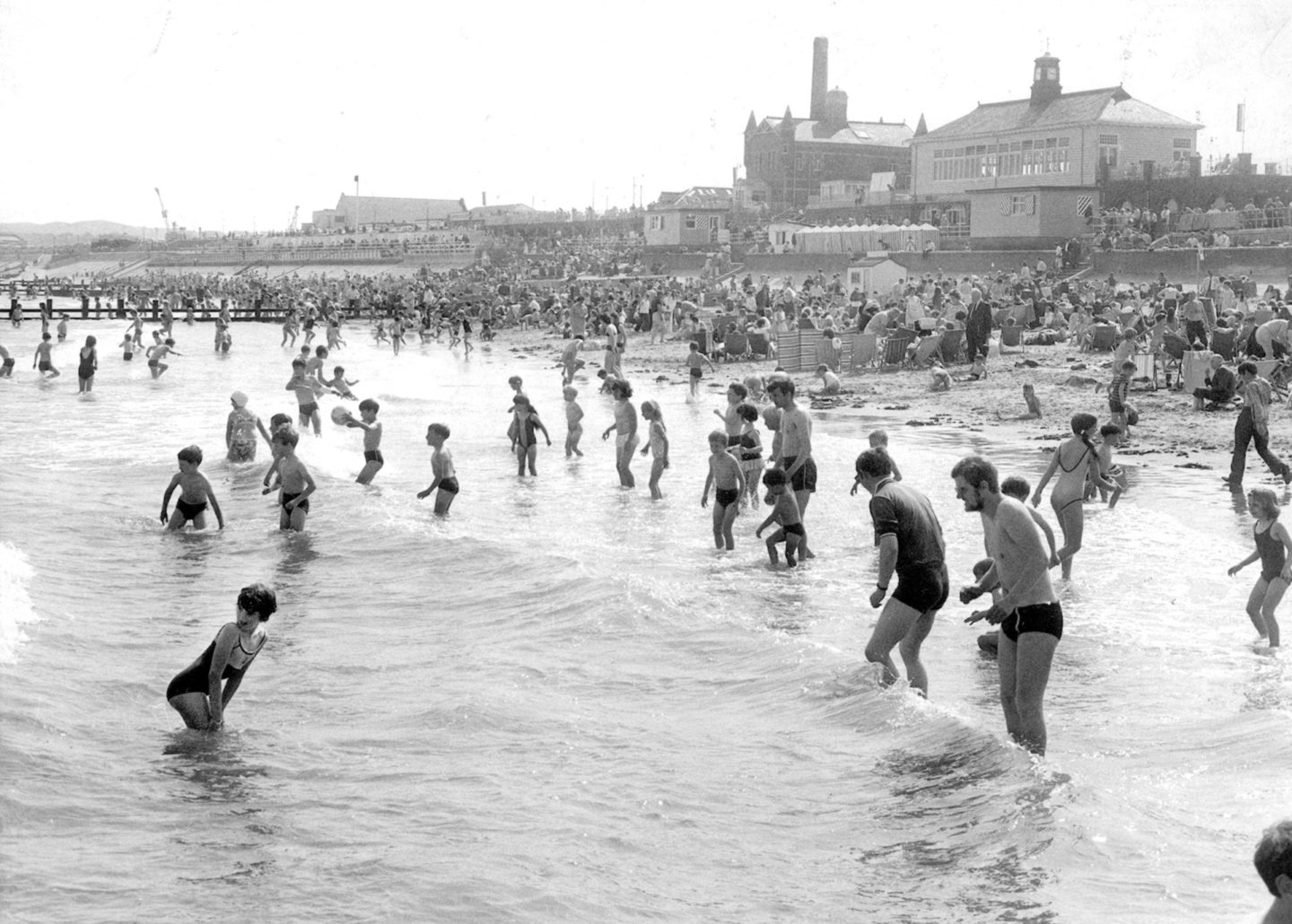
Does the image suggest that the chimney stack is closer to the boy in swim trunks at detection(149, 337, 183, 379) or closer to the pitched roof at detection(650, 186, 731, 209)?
the pitched roof at detection(650, 186, 731, 209)

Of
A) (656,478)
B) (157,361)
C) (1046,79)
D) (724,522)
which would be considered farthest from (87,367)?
(1046,79)

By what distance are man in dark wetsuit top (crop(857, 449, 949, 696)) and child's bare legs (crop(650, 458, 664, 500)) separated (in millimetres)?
7643

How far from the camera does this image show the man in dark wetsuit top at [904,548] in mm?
7207

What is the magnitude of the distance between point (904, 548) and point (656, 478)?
8045mm

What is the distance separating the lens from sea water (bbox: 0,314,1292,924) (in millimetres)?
5910

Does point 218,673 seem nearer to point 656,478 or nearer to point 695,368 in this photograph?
point 656,478

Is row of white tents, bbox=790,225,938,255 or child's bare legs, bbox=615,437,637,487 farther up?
row of white tents, bbox=790,225,938,255

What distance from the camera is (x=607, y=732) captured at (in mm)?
7996

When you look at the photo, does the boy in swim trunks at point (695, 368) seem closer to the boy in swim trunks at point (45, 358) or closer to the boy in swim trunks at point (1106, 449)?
the boy in swim trunks at point (1106, 449)

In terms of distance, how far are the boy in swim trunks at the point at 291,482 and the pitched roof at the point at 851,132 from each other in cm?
8344

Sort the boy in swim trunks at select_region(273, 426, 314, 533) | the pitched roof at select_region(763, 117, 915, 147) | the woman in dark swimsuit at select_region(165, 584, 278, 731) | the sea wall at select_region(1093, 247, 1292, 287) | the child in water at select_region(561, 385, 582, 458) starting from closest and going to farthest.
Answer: the woman in dark swimsuit at select_region(165, 584, 278, 731) → the boy in swim trunks at select_region(273, 426, 314, 533) → the child in water at select_region(561, 385, 582, 458) → the sea wall at select_region(1093, 247, 1292, 287) → the pitched roof at select_region(763, 117, 915, 147)

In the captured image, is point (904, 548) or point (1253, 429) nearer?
point (904, 548)

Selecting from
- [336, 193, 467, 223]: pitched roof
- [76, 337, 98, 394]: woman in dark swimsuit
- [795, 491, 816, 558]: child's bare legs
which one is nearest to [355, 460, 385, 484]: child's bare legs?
[795, 491, 816, 558]: child's bare legs

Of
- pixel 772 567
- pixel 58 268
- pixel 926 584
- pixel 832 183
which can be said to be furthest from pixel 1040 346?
pixel 58 268
